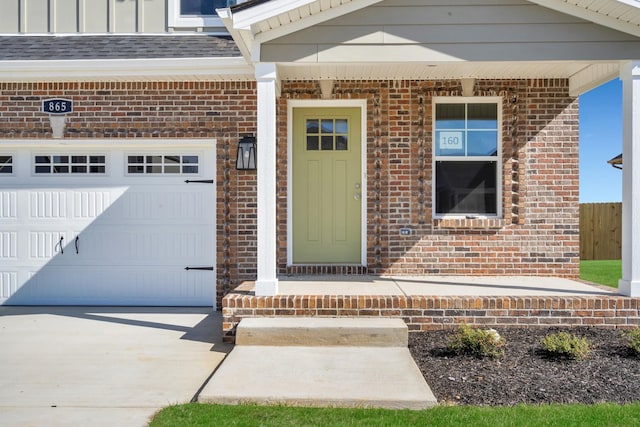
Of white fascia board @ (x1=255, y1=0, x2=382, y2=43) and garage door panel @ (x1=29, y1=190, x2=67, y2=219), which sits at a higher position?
white fascia board @ (x1=255, y1=0, x2=382, y2=43)

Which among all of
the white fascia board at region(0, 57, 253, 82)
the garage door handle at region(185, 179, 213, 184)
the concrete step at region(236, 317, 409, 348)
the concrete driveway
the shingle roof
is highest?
the shingle roof

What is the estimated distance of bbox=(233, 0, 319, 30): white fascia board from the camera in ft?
16.5

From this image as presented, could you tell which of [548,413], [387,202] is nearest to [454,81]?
[387,202]

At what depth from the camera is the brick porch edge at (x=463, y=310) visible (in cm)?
535

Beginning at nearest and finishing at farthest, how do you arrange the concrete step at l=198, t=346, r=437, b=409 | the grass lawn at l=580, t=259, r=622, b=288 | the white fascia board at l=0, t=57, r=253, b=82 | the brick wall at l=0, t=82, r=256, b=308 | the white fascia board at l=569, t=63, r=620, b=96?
the concrete step at l=198, t=346, r=437, b=409, the white fascia board at l=569, t=63, r=620, b=96, the white fascia board at l=0, t=57, r=253, b=82, the brick wall at l=0, t=82, r=256, b=308, the grass lawn at l=580, t=259, r=622, b=288

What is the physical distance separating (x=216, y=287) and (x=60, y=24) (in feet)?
14.9

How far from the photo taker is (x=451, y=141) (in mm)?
7066

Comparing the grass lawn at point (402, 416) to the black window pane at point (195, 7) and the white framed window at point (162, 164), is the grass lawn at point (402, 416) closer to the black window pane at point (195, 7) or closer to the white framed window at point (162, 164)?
the white framed window at point (162, 164)

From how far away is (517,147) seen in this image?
6941 millimetres

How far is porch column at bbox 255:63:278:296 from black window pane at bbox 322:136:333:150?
183cm

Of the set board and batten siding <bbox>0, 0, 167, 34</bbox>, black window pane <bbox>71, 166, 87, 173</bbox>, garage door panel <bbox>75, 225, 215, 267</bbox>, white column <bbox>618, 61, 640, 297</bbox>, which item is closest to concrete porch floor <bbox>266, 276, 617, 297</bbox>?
white column <bbox>618, 61, 640, 297</bbox>

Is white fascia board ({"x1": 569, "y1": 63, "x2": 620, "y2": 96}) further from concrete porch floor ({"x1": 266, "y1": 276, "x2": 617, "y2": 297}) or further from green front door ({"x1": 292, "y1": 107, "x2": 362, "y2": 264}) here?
green front door ({"x1": 292, "y1": 107, "x2": 362, "y2": 264})

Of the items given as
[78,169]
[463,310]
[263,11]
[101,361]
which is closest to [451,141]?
[463,310]

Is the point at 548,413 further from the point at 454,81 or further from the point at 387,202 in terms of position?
the point at 454,81
